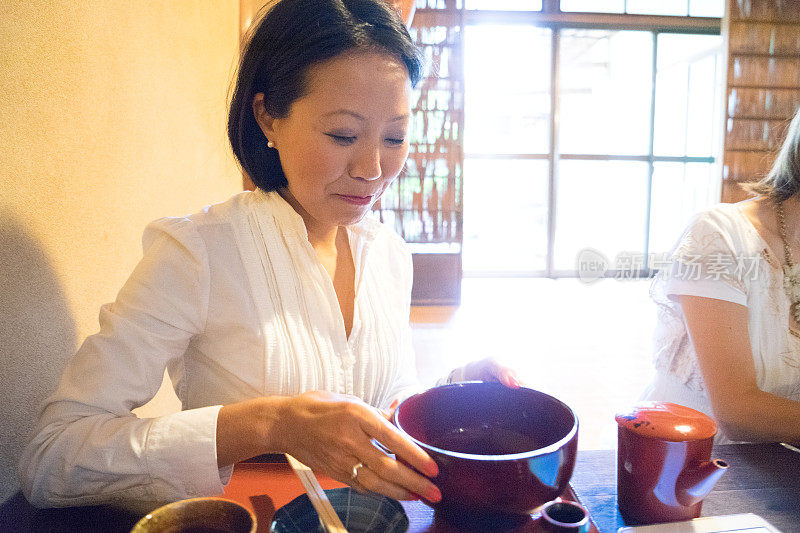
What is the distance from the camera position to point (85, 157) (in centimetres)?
100

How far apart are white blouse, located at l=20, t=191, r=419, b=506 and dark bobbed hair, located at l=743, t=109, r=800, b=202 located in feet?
3.40

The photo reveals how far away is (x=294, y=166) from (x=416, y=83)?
1.04 ft

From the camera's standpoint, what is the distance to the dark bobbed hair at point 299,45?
0.86 metres

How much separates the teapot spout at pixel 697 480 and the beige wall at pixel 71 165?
91 centimetres

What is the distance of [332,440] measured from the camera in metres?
0.62

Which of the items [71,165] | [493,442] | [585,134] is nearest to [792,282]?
[493,442]

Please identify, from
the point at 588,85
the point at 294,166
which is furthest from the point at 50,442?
the point at 588,85

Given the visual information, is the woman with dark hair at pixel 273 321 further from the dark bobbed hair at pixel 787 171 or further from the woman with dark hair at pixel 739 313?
the dark bobbed hair at pixel 787 171

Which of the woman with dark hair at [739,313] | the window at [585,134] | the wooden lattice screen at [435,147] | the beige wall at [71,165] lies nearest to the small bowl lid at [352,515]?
the beige wall at [71,165]

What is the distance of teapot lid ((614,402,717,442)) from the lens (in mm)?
616

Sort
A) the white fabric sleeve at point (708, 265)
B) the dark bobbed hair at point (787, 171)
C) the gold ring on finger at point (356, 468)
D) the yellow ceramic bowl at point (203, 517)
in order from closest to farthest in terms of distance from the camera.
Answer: the yellow ceramic bowl at point (203, 517) → the gold ring on finger at point (356, 468) → the white fabric sleeve at point (708, 265) → the dark bobbed hair at point (787, 171)

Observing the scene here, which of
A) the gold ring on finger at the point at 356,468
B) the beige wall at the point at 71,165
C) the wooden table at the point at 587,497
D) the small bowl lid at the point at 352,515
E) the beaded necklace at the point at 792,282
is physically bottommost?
the wooden table at the point at 587,497

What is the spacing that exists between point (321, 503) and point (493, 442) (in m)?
0.26

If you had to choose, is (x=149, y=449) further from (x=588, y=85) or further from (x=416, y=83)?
(x=588, y=85)
